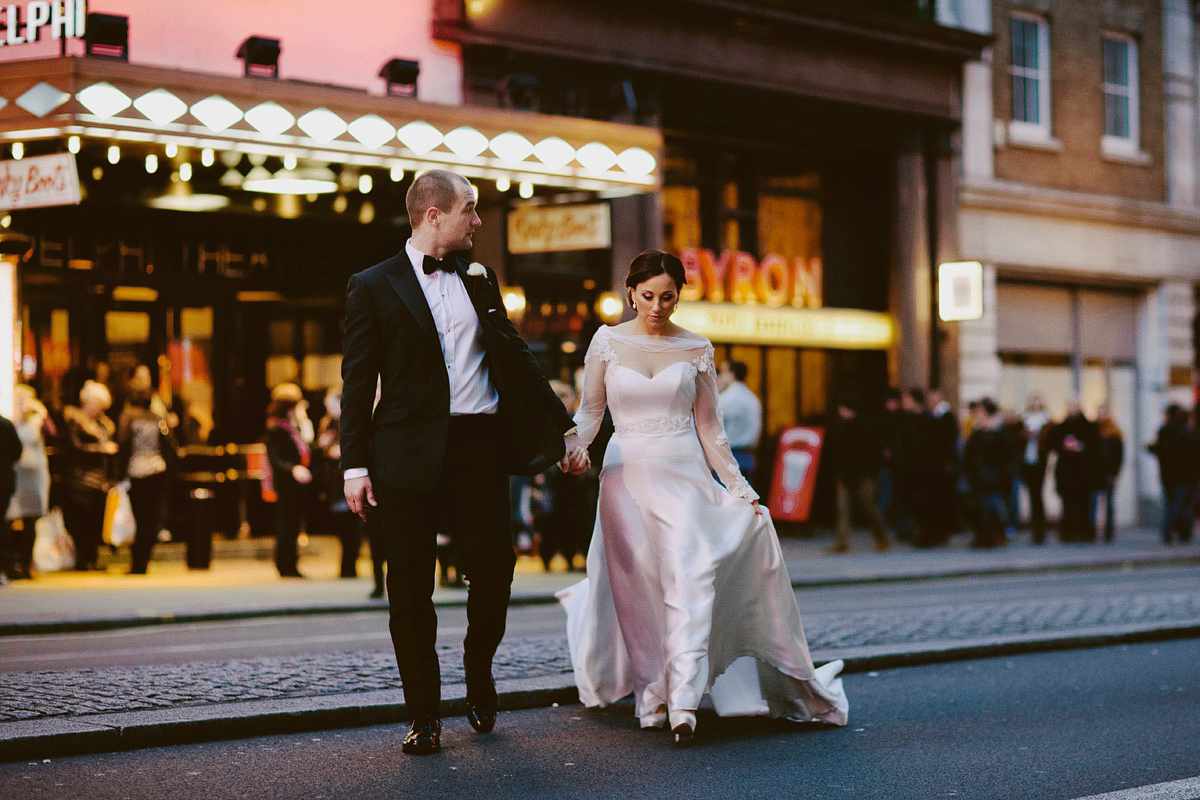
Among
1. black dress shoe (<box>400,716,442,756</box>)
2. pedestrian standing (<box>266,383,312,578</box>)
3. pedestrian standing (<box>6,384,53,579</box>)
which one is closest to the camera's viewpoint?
black dress shoe (<box>400,716,442,756</box>)

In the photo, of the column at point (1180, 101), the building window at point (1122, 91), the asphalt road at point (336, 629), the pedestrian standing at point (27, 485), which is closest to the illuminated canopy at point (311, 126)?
the pedestrian standing at point (27, 485)

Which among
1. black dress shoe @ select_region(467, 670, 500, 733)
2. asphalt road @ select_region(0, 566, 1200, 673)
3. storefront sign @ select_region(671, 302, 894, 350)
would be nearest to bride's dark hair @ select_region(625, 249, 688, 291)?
black dress shoe @ select_region(467, 670, 500, 733)

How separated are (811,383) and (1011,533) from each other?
344 cm

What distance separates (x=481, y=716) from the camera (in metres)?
5.95

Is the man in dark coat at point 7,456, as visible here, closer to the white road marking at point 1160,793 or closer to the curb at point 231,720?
the curb at point 231,720

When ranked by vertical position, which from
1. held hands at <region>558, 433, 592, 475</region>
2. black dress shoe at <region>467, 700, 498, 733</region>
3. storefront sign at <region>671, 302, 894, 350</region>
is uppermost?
storefront sign at <region>671, 302, 894, 350</region>

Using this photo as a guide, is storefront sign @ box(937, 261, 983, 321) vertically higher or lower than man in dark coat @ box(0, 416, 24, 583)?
higher

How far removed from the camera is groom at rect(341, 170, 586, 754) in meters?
5.53

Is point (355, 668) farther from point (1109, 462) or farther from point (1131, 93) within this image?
point (1131, 93)

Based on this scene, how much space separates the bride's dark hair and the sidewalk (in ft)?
6.32

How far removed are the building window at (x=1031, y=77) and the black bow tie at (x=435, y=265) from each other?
18.8 metres

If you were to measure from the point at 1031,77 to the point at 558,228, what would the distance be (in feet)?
32.8

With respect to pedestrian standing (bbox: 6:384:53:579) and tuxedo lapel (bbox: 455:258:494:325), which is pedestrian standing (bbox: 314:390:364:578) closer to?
pedestrian standing (bbox: 6:384:53:579)

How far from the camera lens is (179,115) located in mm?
12297
